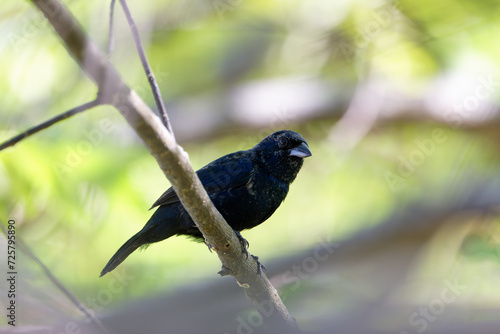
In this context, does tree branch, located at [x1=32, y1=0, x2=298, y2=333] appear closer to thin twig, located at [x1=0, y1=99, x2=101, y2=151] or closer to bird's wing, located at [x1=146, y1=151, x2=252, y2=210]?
thin twig, located at [x1=0, y1=99, x2=101, y2=151]

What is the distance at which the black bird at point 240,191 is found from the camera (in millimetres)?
3855

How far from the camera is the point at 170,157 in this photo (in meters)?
2.19

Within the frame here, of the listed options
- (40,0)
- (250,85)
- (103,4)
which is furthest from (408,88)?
(40,0)

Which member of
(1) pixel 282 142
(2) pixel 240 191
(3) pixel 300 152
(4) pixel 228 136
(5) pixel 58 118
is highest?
(4) pixel 228 136

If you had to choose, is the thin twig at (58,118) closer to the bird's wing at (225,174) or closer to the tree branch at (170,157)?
the tree branch at (170,157)

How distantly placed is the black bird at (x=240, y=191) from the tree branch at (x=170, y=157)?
24.6 inches

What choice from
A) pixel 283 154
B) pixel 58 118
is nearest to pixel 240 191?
pixel 283 154

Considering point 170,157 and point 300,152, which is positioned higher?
point 300,152

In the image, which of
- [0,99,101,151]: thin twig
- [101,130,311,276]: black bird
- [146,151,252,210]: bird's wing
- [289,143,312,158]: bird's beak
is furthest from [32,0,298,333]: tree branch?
[289,143,312,158]: bird's beak

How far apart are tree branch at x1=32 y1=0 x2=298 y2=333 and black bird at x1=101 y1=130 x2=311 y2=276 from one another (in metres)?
0.62

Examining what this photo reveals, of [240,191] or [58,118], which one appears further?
[240,191]

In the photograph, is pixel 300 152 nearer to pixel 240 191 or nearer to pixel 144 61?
pixel 240 191

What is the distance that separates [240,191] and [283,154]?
1.67ft

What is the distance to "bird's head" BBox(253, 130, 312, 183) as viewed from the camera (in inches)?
165
